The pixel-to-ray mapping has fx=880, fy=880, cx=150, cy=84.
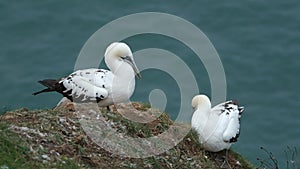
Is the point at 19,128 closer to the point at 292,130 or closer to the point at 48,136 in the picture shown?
the point at 48,136

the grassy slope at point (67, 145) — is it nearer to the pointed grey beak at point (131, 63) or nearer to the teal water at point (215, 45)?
the pointed grey beak at point (131, 63)

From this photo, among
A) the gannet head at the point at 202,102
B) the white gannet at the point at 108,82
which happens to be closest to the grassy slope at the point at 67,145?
the white gannet at the point at 108,82

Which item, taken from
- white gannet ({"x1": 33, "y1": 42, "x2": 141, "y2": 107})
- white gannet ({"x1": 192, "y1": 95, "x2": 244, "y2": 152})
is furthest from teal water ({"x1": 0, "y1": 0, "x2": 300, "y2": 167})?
white gannet ({"x1": 33, "y1": 42, "x2": 141, "y2": 107})

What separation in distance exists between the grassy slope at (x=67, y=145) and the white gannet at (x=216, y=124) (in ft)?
2.23

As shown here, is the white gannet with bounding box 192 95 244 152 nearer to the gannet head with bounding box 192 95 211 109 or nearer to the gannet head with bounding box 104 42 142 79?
the gannet head with bounding box 192 95 211 109

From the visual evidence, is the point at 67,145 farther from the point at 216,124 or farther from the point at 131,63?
the point at 216,124

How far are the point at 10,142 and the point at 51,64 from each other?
590 inches

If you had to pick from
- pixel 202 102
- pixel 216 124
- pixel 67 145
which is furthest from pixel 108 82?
pixel 67 145

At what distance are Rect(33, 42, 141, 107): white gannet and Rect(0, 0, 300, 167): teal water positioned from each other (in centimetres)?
935

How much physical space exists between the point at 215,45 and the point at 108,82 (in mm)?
12705

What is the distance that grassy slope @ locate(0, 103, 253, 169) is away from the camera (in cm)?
1177

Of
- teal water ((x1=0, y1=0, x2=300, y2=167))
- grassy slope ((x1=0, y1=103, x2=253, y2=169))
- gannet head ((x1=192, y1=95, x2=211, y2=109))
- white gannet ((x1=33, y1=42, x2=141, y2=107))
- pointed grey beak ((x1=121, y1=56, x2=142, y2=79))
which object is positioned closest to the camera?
grassy slope ((x1=0, y1=103, x2=253, y2=169))

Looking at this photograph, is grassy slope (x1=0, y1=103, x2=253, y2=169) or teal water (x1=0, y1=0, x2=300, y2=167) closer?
grassy slope (x1=0, y1=103, x2=253, y2=169)

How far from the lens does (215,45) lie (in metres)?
27.5
